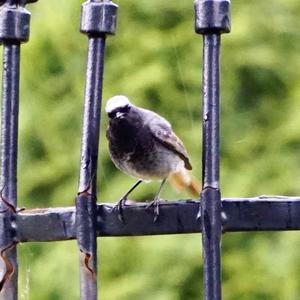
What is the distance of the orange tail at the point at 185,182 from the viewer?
244 centimetres

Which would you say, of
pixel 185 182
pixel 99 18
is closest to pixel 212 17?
pixel 99 18

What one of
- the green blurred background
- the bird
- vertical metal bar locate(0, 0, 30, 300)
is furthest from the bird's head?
the green blurred background

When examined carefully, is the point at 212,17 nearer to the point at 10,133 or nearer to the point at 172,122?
the point at 10,133

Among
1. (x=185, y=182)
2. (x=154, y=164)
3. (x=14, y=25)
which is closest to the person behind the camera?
(x=14, y=25)

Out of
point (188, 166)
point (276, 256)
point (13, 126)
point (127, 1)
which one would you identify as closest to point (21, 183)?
point (127, 1)

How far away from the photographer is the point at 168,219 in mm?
1603

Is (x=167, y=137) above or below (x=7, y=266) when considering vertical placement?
above

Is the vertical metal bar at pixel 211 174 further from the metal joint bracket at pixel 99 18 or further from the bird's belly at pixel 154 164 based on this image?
the bird's belly at pixel 154 164

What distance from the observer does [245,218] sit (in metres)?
1.58

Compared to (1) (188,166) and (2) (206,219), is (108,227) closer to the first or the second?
(2) (206,219)

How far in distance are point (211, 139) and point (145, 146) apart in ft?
3.49

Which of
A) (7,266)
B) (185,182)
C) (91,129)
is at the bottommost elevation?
(7,266)

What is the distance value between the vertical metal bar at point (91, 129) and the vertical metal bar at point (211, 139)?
0.54 ft

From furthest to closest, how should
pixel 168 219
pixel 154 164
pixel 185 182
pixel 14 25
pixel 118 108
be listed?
pixel 154 164 < pixel 185 182 < pixel 118 108 < pixel 14 25 < pixel 168 219
